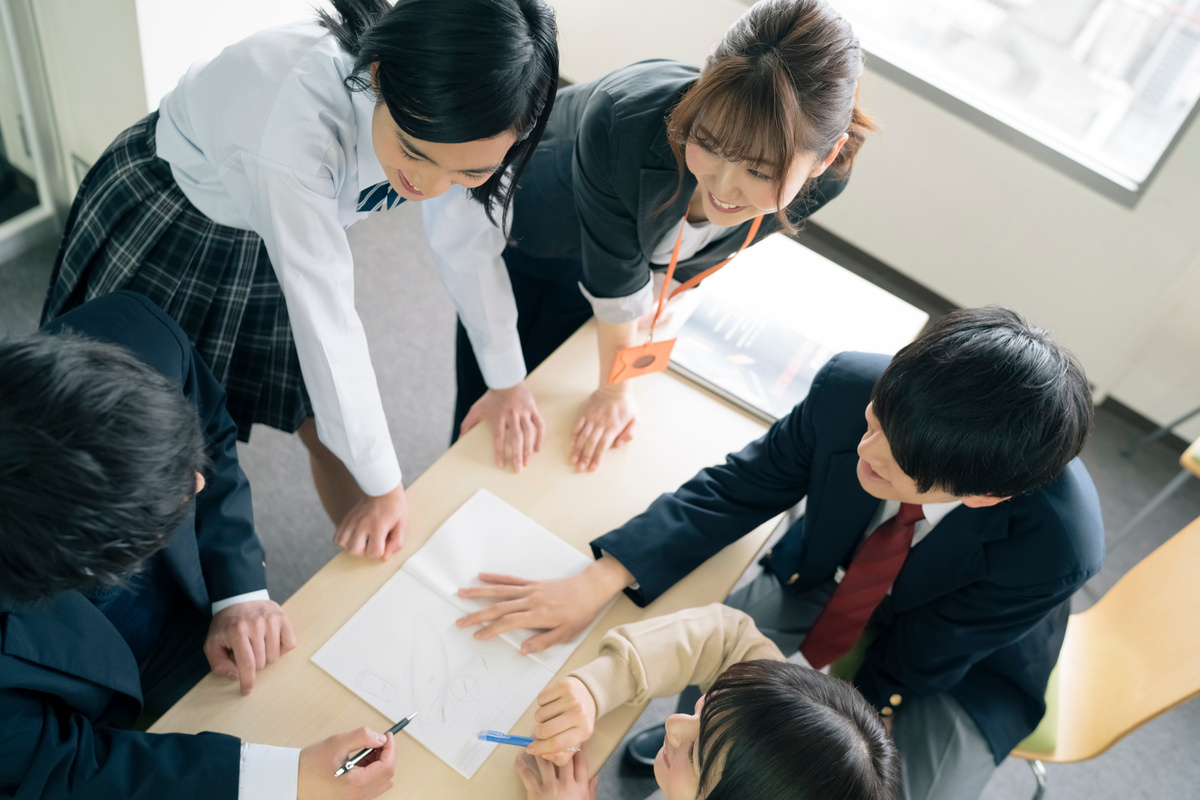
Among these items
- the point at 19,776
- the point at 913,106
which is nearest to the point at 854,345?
the point at 913,106

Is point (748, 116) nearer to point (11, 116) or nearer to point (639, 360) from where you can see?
point (639, 360)

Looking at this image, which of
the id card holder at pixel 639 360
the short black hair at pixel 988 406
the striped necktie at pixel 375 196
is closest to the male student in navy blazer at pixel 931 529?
the short black hair at pixel 988 406

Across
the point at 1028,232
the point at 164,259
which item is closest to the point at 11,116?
the point at 164,259

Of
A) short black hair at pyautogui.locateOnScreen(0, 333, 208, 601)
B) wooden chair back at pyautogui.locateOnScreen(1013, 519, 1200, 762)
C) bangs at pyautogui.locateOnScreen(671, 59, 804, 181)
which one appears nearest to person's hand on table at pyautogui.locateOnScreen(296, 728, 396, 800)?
short black hair at pyautogui.locateOnScreen(0, 333, 208, 601)

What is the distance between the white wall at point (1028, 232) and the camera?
2.41 metres

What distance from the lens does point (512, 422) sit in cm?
141

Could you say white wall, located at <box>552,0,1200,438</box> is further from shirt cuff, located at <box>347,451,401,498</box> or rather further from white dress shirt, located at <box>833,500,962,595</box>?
shirt cuff, located at <box>347,451,401,498</box>

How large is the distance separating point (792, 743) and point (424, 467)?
1.53 m

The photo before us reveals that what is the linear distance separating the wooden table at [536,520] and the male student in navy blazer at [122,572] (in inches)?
1.7

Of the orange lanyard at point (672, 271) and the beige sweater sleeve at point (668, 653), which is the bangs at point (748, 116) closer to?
the orange lanyard at point (672, 271)

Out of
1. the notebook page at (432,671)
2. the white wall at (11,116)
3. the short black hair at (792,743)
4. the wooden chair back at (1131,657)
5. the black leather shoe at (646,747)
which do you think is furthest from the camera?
the white wall at (11,116)

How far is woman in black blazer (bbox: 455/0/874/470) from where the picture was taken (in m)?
1.05

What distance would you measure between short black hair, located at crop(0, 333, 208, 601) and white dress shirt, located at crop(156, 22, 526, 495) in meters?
0.33

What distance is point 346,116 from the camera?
1146 mm
